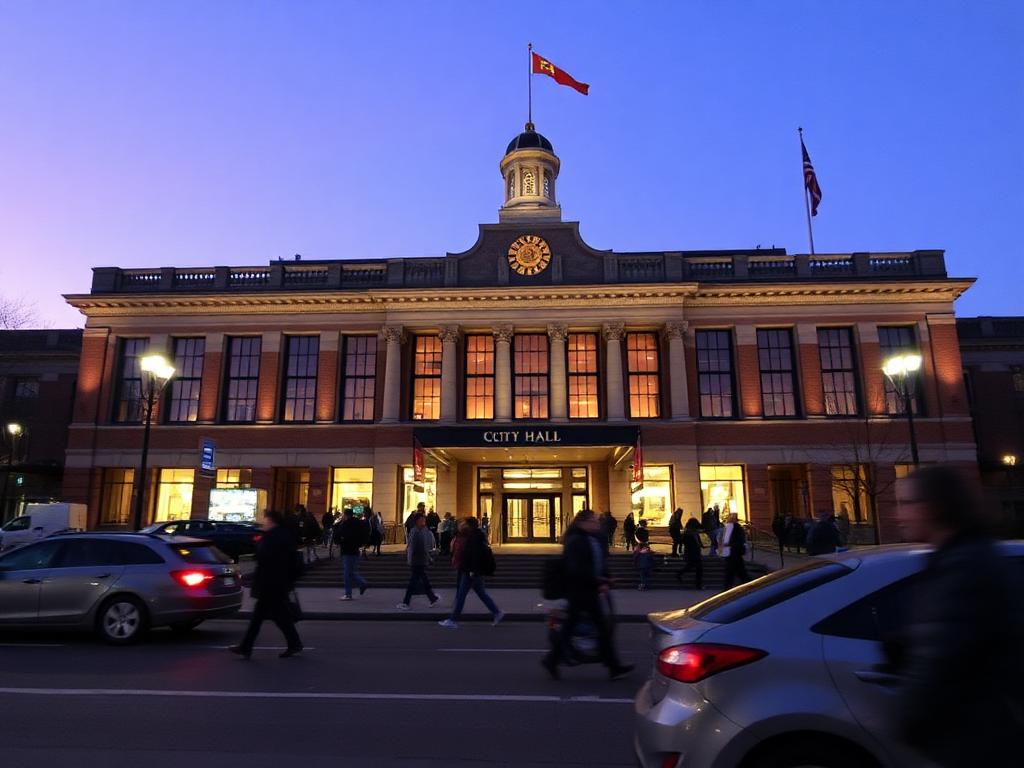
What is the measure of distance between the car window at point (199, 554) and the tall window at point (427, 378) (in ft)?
71.7

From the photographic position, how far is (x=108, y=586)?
10289 millimetres

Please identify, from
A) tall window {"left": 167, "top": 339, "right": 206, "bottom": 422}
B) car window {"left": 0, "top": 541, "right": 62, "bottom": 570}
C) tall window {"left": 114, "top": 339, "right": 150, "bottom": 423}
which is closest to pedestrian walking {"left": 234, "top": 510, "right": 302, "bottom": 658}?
car window {"left": 0, "top": 541, "right": 62, "bottom": 570}

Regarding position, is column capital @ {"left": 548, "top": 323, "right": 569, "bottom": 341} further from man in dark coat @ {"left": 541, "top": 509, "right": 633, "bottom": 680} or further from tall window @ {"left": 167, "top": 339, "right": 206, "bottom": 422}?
man in dark coat @ {"left": 541, "top": 509, "right": 633, "bottom": 680}

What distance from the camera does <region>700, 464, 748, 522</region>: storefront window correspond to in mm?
32344

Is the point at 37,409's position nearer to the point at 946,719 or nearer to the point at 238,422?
the point at 238,422

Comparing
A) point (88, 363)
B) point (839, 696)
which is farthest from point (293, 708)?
point (88, 363)

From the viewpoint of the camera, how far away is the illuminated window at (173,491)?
34.1 m

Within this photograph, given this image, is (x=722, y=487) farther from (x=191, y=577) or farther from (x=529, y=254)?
(x=191, y=577)

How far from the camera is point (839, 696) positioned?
3.41 m

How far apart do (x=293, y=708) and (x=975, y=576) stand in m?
6.12

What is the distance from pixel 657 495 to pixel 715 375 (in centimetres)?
663

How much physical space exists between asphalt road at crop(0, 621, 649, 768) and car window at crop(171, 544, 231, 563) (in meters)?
1.27

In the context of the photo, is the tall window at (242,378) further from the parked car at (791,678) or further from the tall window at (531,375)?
the parked car at (791,678)

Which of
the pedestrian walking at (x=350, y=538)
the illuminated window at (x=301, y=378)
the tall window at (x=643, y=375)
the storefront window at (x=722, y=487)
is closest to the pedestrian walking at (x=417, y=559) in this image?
the pedestrian walking at (x=350, y=538)
